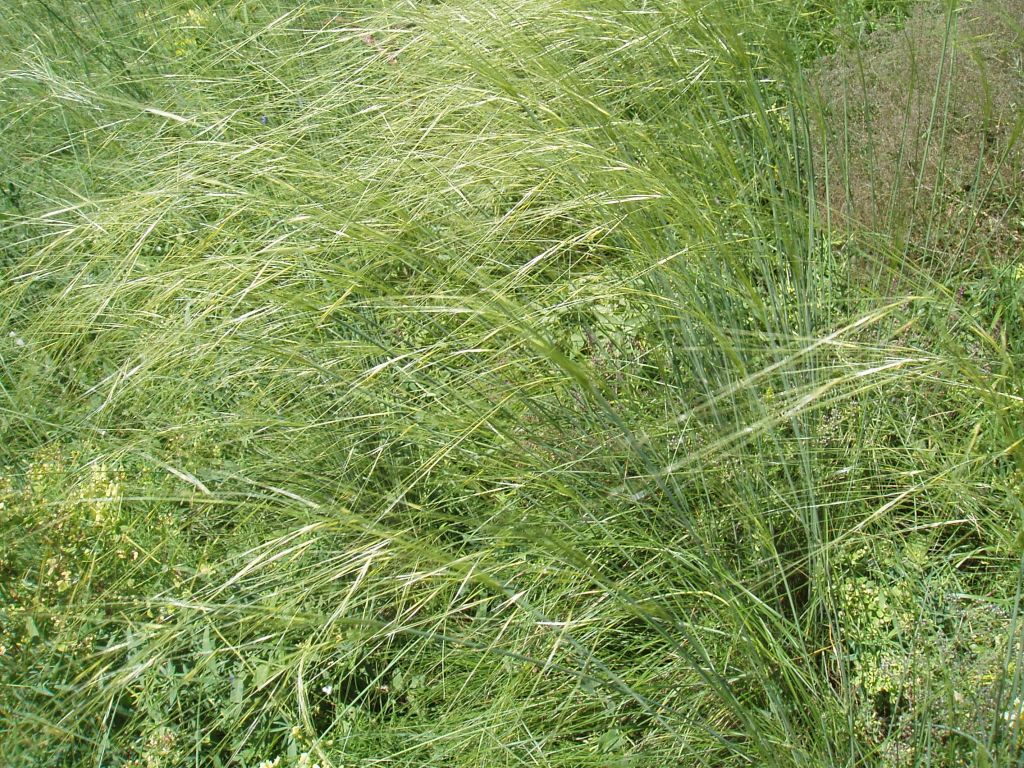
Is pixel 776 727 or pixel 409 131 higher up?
pixel 409 131

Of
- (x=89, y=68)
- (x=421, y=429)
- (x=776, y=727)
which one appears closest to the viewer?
(x=776, y=727)

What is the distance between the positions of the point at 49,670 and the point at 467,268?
2.96 ft

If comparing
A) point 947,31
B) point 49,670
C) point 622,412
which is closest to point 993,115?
point 947,31

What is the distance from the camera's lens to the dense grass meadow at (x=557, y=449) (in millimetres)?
1251

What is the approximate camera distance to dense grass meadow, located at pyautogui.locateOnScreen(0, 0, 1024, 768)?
125 cm

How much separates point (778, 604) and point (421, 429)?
0.54 meters

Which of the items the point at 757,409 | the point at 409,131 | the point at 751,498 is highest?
the point at 409,131

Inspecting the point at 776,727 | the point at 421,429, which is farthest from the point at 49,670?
the point at 776,727

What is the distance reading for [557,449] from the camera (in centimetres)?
140

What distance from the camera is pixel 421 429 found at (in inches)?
57.4

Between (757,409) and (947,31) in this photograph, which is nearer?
(757,409)

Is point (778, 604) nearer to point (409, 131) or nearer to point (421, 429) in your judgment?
point (421, 429)

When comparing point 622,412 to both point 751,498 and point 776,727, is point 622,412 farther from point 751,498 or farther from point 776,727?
point 776,727

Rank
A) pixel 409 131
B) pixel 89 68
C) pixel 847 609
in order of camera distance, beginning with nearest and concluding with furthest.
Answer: pixel 847 609
pixel 409 131
pixel 89 68
